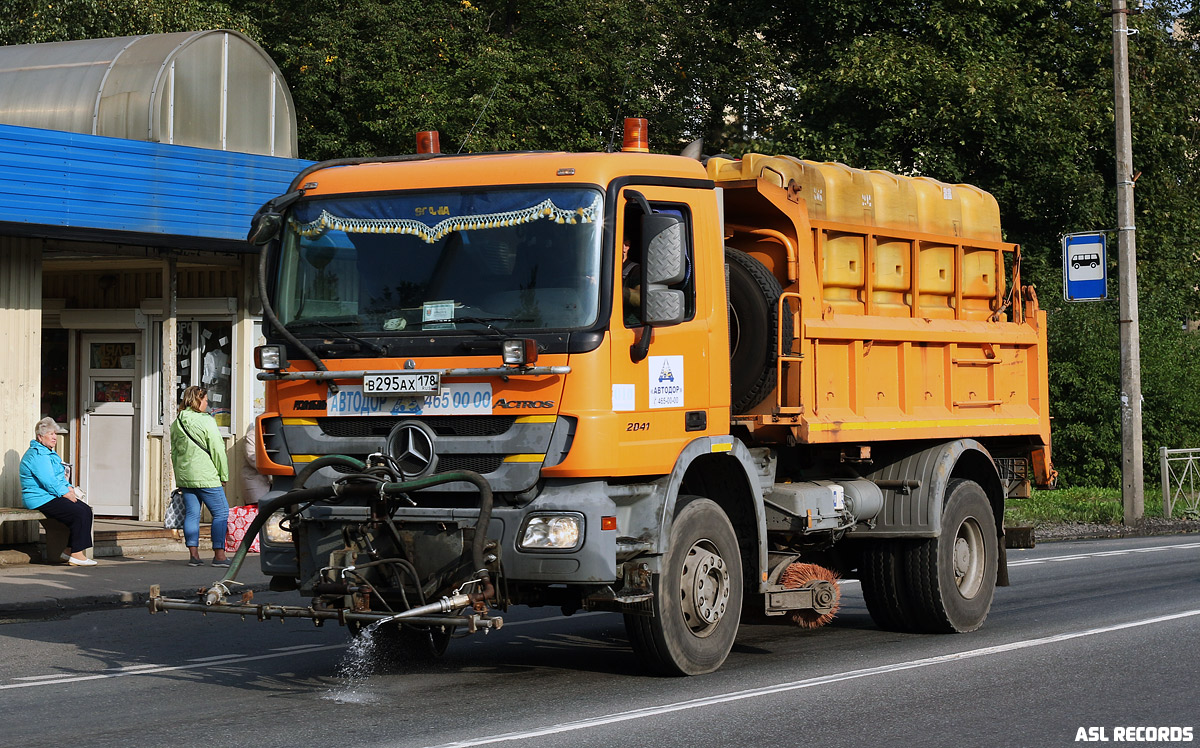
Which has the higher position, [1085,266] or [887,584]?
[1085,266]

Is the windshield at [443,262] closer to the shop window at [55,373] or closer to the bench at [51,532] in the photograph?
the bench at [51,532]

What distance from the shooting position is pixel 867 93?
90.7 feet

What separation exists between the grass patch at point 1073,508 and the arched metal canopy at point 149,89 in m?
11.7

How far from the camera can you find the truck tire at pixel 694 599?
846 centimetres

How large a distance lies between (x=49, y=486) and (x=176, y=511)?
1.45 m

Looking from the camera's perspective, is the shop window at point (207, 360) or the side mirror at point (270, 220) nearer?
the side mirror at point (270, 220)

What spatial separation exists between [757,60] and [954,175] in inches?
275

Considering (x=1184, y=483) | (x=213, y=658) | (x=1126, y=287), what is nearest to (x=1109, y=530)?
(x=1184, y=483)

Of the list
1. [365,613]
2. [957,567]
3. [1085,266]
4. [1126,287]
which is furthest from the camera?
[1126,287]

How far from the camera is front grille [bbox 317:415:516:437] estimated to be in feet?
26.7

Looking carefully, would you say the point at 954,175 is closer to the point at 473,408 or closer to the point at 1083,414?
the point at 1083,414

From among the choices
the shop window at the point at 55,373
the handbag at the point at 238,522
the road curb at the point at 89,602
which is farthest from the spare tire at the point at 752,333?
the shop window at the point at 55,373

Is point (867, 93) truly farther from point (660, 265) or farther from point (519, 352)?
point (519, 352)

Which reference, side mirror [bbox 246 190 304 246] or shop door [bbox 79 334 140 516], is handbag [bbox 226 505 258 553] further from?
side mirror [bbox 246 190 304 246]
